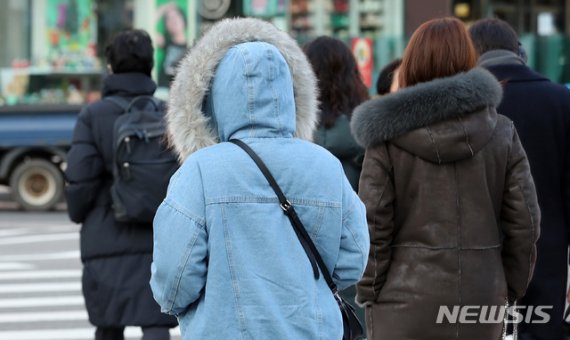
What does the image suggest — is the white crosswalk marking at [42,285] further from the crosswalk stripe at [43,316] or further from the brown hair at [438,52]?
the brown hair at [438,52]

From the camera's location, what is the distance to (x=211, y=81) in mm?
3273

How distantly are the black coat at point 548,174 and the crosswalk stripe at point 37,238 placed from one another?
941 cm

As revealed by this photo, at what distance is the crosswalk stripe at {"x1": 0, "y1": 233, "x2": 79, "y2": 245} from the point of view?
13.6m

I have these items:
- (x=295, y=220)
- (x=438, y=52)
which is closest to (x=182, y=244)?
(x=295, y=220)

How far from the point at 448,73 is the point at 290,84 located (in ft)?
3.79

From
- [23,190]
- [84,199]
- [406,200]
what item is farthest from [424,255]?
[23,190]

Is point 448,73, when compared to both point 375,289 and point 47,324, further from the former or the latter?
point 47,324

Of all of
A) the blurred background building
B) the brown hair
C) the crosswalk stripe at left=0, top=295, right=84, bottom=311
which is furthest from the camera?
the blurred background building

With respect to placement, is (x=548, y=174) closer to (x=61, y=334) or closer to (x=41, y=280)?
(x=61, y=334)

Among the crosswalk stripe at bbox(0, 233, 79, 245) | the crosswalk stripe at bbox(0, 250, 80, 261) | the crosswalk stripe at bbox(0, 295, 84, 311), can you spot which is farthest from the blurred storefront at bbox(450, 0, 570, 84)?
the crosswalk stripe at bbox(0, 295, 84, 311)

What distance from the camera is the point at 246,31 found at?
3.34m

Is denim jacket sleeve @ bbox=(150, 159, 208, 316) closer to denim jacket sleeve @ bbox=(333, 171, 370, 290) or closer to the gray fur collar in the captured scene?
denim jacket sleeve @ bbox=(333, 171, 370, 290)

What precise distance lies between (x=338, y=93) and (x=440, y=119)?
1.66 metres

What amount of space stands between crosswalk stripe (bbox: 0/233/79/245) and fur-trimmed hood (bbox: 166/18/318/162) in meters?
10.6
